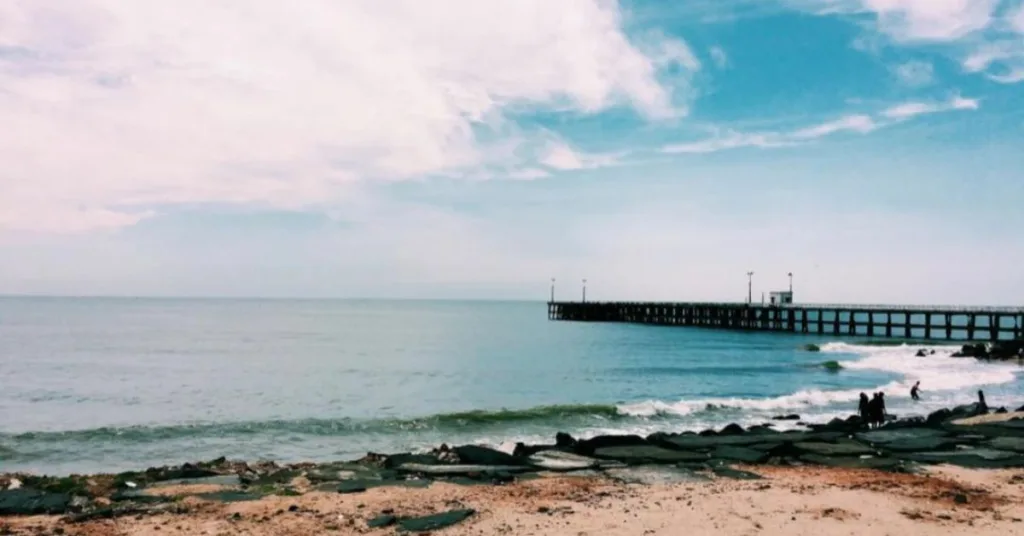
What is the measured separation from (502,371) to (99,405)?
878 inches

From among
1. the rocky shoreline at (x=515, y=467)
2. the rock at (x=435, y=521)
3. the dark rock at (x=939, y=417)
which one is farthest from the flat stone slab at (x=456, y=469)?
the dark rock at (x=939, y=417)

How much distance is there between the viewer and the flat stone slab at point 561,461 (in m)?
13.7

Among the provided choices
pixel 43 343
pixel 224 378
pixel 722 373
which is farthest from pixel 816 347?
pixel 43 343

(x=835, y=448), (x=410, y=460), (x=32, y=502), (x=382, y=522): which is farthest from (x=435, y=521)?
(x=835, y=448)

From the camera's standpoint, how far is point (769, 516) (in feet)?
32.4

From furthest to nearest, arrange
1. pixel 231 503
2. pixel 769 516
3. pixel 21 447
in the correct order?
pixel 21 447 < pixel 231 503 < pixel 769 516

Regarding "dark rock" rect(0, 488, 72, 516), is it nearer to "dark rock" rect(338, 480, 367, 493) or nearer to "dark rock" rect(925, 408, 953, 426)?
"dark rock" rect(338, 480, 367, 493)

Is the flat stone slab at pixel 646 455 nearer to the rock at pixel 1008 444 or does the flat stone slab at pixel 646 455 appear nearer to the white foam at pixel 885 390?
A: the rock at pixel 1008 444

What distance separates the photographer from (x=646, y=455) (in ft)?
47.9

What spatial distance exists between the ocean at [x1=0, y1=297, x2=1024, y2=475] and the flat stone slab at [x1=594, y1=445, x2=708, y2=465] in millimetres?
6792

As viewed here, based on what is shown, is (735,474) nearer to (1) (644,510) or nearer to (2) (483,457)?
(1) (644,510)

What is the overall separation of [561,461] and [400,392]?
22542 mm

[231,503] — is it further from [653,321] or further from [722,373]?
[653,321]

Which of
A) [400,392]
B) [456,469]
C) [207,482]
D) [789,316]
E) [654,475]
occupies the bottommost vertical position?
[400,392]
